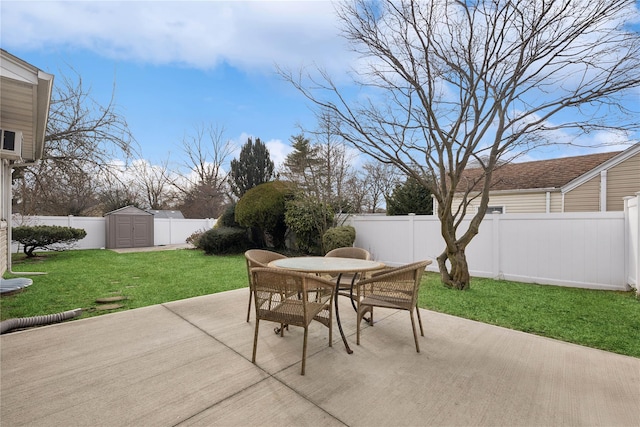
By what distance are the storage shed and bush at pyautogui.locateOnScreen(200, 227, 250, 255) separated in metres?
4.93

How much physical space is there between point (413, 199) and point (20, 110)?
570 inches

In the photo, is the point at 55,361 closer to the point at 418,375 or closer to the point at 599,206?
the point at 418,375

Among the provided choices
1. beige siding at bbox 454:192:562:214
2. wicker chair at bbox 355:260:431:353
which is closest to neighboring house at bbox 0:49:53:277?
wicker chair at bbox 355:260:431:353

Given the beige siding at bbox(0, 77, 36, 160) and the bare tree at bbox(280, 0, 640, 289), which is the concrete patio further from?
the beige siding at bbox(0, 77, 36, 160)

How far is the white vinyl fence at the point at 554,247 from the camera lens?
211 inches

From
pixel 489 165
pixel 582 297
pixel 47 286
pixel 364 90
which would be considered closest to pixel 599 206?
pixel 582 297

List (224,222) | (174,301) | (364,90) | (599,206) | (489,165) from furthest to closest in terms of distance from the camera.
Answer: (224,222) < (599,206) < (364,90) < (489,165) < (174,301)

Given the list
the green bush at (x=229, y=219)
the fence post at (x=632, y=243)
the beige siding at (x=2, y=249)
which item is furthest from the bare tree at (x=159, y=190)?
the fence post at (x=632, y=243)

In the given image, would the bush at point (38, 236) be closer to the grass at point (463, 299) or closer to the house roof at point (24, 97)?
the grass at point (463, 299)

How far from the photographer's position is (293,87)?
609 centimetres

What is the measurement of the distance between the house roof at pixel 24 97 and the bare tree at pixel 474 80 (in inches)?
154

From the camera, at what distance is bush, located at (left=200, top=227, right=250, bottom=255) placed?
11.1 m

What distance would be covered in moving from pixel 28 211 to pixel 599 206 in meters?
19.9

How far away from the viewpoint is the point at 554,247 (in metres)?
5.98
